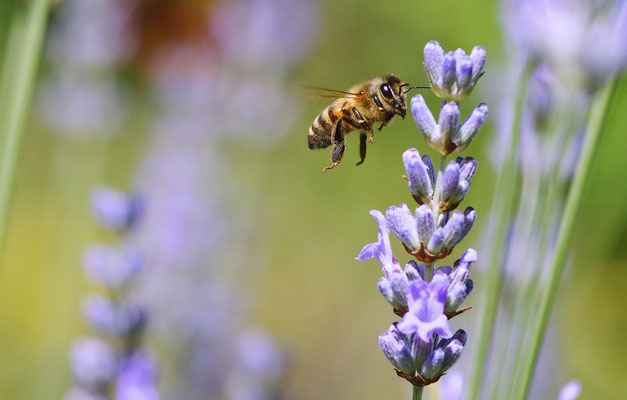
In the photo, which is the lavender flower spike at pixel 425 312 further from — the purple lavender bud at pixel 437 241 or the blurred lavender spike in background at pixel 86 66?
the blurred lavender spike in background at pixel 86 66

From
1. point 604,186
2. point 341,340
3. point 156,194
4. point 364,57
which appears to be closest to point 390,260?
point 604,186

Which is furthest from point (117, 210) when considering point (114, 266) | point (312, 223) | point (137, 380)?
point (312, 223)

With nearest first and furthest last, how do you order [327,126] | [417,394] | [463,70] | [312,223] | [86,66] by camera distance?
[417,394] < [463,70] < [327,126] < [86,66] < [312,223]

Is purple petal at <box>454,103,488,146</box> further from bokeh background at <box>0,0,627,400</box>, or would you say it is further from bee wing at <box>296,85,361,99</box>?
bokeh background at <box>0,0,627,400</box>

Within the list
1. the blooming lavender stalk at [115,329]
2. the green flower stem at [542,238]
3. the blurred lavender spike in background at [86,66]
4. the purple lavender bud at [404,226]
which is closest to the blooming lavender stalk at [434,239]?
the purple lavender bud at [404,226]

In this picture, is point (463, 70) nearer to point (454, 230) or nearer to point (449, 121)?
point (449, 121)

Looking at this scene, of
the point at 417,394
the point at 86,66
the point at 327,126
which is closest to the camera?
the point at 417,394

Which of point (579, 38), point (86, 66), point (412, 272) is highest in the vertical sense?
point (579, 38)
